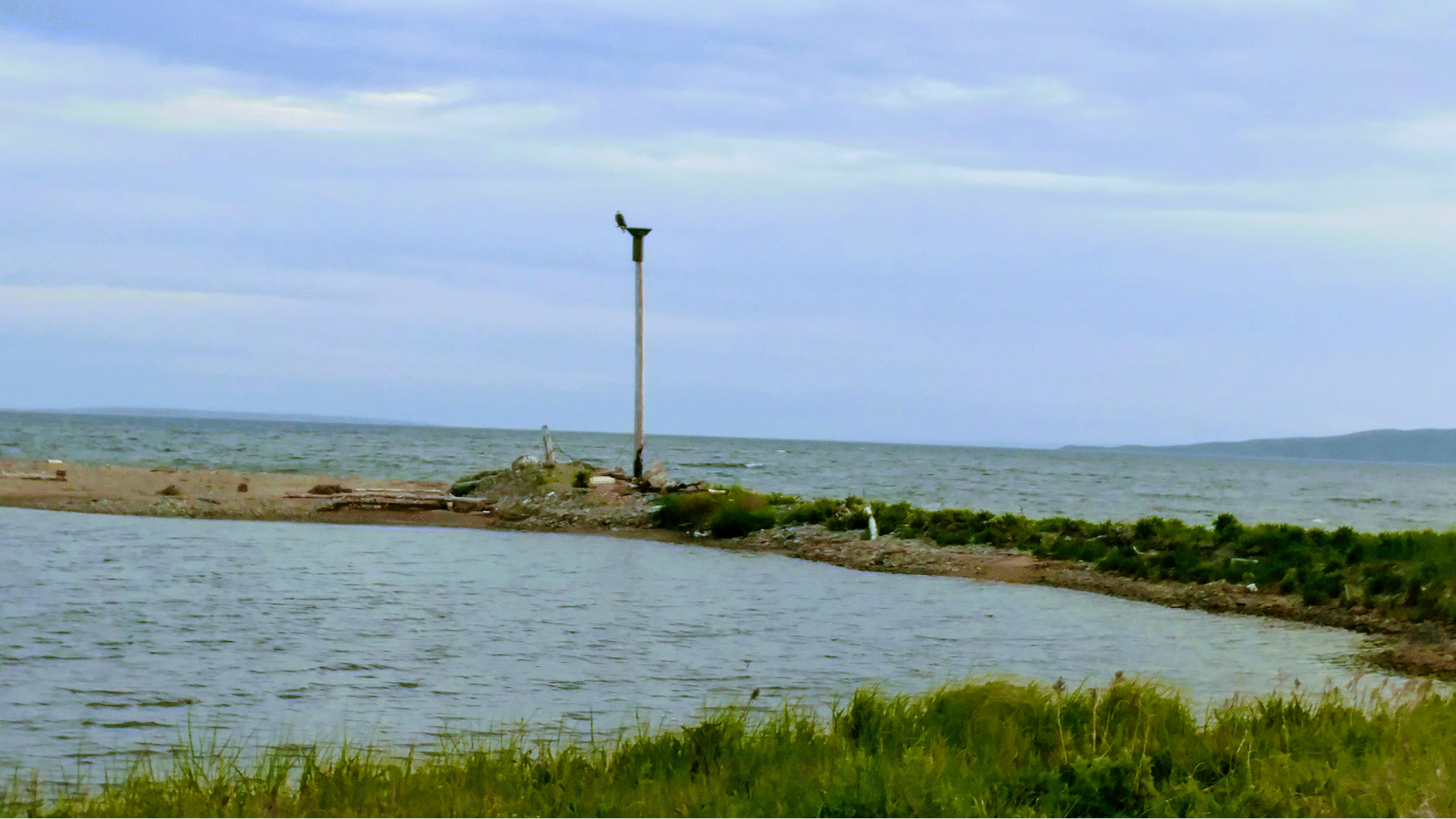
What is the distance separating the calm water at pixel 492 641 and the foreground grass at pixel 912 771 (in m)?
1.94

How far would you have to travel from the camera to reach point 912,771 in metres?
7.92

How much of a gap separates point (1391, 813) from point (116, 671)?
11519 mm

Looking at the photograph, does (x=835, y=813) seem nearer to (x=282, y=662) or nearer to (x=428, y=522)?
(x=282, y=662)

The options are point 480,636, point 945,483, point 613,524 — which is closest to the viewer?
point 480,636

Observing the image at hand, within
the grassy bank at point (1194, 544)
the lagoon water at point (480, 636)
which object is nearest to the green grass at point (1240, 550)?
the grassy bank at point (1194, 544)

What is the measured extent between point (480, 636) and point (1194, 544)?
14.9 m

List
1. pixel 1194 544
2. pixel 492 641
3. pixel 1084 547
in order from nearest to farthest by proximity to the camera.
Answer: pixel 492 641
pixel 1194 544
pixel 1084 547

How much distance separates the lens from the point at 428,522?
111ft

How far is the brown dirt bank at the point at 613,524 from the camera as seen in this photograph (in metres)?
19.3

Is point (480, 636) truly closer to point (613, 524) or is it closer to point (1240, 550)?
point (1240, 550)

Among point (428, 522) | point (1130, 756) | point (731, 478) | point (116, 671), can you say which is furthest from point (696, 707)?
point (731, 478)

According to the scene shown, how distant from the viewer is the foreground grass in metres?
7.35

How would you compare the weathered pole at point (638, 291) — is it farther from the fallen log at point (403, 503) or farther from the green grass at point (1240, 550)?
the green grass at point (1240, 550)

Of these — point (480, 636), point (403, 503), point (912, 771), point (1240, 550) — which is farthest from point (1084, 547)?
point (403, 503)
